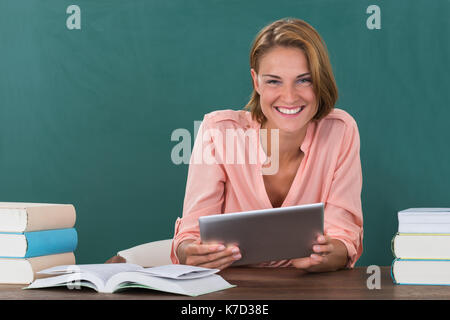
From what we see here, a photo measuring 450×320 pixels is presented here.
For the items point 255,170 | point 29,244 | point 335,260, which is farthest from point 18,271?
point 255,170

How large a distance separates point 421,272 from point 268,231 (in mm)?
382

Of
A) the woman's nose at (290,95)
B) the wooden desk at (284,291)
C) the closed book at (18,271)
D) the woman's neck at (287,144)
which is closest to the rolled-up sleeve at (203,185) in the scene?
the woman's neck at (287,144)

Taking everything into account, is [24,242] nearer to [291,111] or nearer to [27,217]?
[27,217]

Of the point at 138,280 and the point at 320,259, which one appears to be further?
the point at 320,259

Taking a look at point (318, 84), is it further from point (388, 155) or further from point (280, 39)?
point (388, 155)

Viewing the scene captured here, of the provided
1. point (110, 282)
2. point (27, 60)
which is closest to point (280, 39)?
point (110, 282)

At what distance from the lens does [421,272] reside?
4.23 ft

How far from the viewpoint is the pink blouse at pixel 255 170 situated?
2.01 m

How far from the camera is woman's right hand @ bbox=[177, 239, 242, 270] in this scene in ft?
4.94

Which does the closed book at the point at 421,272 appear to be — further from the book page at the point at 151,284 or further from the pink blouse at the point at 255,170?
the pink blouse at the point at 255,170

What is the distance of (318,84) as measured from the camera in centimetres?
196

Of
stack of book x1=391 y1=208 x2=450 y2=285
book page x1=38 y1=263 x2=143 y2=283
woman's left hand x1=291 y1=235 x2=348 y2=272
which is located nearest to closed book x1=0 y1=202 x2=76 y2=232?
book page x1=38 y1=263 x2=143 y2=283

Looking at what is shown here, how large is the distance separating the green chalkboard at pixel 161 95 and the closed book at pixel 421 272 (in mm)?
1632
